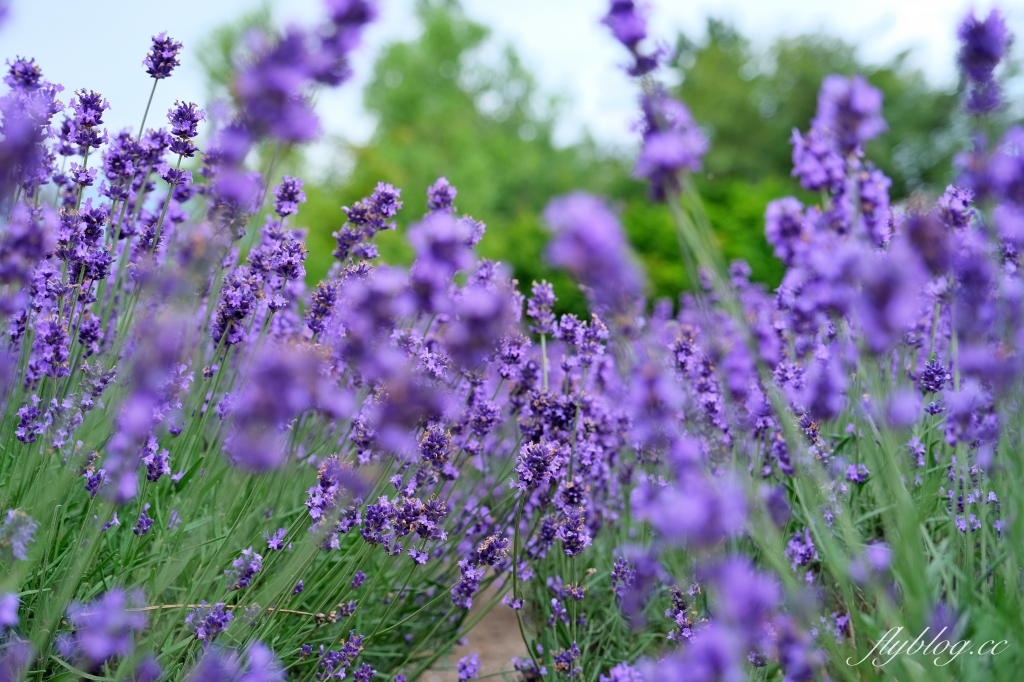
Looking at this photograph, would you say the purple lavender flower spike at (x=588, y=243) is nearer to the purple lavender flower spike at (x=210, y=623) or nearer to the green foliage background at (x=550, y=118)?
the purple lavender flower spike at (x=210, y=623)

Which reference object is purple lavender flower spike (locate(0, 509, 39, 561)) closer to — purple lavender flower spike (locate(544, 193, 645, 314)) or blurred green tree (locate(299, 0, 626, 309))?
purple lavender flower spike (locate(544, 193, 645, 314))

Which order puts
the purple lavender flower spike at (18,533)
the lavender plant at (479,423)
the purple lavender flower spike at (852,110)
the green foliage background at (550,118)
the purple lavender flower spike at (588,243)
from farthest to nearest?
the green foliage background at (550,118) < the purple lavender flower spike at (852,110) < the purple lavender flower spike at (18,533) < the lavender plant at (479,423) < the purple lavender flower spike at (588,243)

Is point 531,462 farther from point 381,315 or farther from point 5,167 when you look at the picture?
point 5,167

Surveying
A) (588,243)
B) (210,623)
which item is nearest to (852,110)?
(588,243)

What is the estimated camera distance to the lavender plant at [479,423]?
1.44 m

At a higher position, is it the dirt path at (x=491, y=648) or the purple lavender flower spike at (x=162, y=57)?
the purple lavender flower spike at (x=162, y=57)

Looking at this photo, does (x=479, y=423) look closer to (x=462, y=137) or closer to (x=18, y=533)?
(x=18, y=533)

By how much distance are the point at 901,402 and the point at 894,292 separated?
355 mm

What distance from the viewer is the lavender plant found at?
144cm

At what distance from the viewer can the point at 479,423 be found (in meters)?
2.53

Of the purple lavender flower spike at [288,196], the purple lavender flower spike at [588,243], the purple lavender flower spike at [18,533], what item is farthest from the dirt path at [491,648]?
the purple lavender flower spike at [588,243]

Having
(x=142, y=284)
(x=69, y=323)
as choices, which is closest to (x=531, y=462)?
(x=142, y=284)

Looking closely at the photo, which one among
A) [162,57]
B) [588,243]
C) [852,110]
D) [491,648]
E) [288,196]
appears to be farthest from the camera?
[491,648]

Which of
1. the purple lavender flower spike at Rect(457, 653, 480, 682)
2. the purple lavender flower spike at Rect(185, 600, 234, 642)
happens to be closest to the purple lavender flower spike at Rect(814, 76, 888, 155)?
the purple lavender flower spike at Rect(185, 600, 234, 642)
